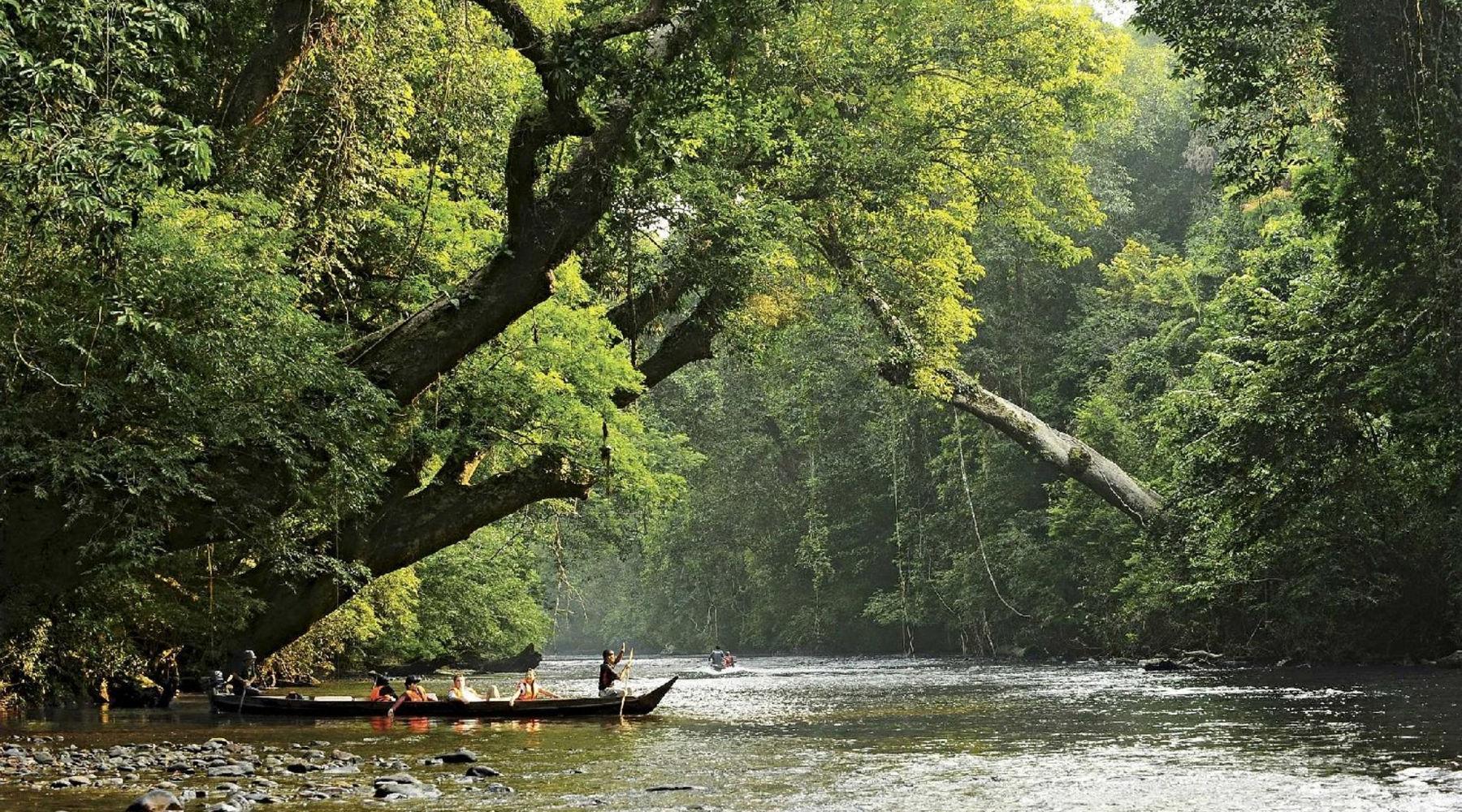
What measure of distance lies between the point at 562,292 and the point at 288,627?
6063mm

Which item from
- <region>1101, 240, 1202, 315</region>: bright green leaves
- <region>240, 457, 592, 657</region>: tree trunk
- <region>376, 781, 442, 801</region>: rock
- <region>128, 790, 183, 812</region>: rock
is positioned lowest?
<region>376, 781, 442, 801</region>: rock

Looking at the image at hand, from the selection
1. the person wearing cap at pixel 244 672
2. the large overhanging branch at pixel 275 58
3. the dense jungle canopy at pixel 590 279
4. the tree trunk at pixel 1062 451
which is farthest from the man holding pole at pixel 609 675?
the large overhanging branch at pixel 275 58

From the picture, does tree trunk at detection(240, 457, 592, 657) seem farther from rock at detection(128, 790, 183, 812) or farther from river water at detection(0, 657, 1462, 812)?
rock at detection(128, 790, 183, 812)

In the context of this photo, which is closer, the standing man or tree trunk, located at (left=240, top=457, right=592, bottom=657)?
tree trunk, located at (left=240, top=457, right=592, bottom=657)

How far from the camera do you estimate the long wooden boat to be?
714 inches

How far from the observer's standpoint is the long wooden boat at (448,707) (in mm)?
18141

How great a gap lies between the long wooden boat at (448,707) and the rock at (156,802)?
30.8ft

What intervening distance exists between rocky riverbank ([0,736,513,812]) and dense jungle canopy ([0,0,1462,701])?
1.87 meters

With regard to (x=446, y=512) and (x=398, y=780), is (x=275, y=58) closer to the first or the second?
(x=446, y=512)

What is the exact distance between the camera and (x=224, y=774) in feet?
36.7

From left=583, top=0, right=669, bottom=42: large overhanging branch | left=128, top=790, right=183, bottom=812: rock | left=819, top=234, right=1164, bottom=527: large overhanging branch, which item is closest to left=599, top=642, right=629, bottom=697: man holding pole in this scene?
left=819, top=234, right=1164, bottom=527: large overhanging branch

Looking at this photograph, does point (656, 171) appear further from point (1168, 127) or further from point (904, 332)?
point (1168, 127)

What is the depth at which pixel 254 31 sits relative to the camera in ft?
46.6

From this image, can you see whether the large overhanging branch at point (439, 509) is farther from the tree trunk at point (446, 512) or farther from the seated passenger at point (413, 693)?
the seated passenger at point (413, 693)
